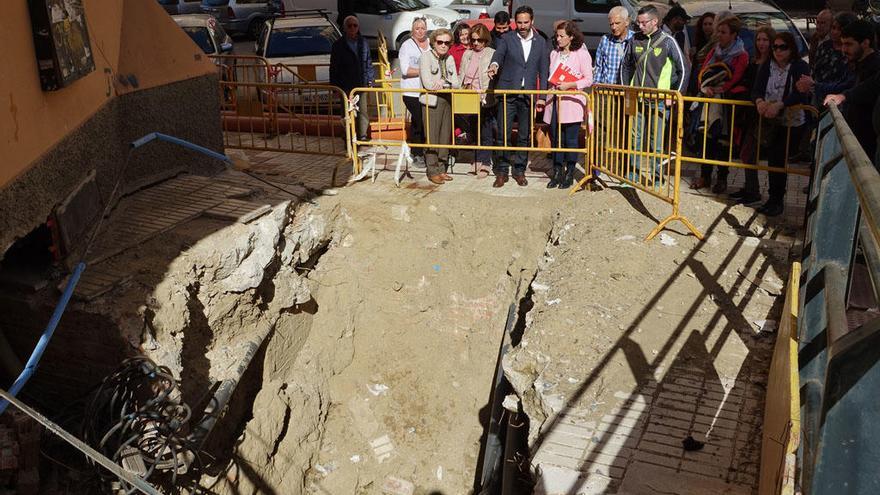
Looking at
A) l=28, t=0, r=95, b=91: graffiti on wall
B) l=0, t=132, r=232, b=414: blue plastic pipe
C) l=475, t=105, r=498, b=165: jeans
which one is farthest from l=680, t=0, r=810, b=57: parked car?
l=28, t=0, r=95, b=91: graffiti on wall

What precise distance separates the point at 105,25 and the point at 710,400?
6.17 m

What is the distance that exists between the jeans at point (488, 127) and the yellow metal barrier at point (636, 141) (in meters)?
1.18

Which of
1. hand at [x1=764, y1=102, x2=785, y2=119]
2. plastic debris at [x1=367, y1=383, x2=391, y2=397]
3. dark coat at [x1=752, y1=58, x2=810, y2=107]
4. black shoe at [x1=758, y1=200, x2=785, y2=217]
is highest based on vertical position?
dark coat at [x1=752, y1=58, x2=810, y2=107]

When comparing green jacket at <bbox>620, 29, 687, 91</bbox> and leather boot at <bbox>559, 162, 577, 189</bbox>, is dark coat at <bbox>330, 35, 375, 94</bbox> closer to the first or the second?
leather boot at <bbox>559, 162, 577, 189</bbox>

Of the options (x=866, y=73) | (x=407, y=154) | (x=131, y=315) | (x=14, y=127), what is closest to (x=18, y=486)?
(x=131, y=315)

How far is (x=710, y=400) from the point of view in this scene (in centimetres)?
554

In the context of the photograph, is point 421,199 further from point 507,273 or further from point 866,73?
point 866,73

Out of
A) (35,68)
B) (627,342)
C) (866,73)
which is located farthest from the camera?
(866,73)

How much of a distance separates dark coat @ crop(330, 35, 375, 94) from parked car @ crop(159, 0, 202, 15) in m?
14.2

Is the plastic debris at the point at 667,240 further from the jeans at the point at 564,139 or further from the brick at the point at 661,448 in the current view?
the brick at the point at 661,448

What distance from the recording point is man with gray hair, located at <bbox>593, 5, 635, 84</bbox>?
8953 mm

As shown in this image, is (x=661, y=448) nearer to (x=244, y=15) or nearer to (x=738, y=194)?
(x=738, y=194)

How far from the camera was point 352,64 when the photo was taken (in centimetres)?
1121

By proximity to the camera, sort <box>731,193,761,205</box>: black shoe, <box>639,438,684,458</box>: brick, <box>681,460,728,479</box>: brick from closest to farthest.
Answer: <box>681,460,728,479</box>: brick < <box>639,438,684,458</box>: brick < <box>731,193,761,205</box>: black shoe
